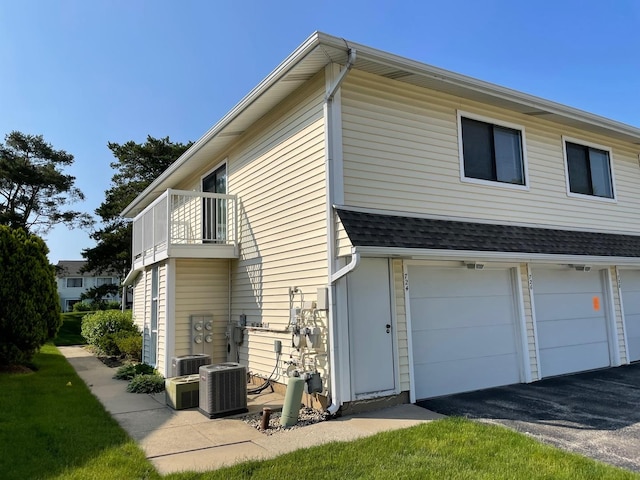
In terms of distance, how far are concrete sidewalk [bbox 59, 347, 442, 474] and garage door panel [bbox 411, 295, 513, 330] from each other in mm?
1411

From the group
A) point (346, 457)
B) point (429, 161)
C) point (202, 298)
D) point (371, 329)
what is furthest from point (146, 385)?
point (429, 161)

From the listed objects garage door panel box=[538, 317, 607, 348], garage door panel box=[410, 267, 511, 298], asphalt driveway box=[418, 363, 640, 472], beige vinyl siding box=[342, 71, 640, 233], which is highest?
beige vinyl siding box=[342, 71, 640, 233]

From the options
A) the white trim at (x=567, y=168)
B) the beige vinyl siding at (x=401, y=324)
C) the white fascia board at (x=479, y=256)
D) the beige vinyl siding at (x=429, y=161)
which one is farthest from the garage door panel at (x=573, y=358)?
the beige vinyl siding at (x=401, y=324)

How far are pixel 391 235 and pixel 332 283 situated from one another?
1.03 m

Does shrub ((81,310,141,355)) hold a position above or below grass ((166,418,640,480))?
above

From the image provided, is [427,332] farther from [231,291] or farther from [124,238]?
[124,238]

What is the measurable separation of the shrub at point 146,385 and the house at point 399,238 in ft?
1.57

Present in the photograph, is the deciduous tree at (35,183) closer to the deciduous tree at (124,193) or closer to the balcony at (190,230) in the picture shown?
the deciduous tree at (124,193)

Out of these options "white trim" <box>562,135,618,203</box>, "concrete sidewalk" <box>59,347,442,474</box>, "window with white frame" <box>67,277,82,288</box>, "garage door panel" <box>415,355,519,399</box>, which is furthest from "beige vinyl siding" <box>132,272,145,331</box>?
"window with white frame" <box>67,277,82,288</box>

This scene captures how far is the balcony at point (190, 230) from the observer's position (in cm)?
856

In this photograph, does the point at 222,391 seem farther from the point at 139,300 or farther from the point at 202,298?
the point at 139,300

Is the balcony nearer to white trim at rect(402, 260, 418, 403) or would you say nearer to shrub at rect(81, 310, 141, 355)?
shrub at rect(81, 310, 141, 355)

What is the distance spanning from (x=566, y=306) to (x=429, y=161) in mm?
4190

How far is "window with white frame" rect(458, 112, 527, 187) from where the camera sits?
7656mm
